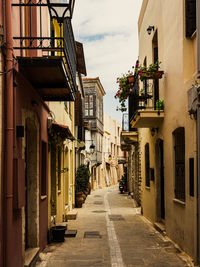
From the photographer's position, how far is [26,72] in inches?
252

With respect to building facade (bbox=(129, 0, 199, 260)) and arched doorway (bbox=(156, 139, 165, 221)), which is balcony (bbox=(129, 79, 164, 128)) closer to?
building facade (bbox=(129, 0, 199, 260))

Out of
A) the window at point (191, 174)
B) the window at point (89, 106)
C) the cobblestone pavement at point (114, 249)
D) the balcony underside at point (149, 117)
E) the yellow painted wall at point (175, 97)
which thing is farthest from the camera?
the window at point (89, 106)

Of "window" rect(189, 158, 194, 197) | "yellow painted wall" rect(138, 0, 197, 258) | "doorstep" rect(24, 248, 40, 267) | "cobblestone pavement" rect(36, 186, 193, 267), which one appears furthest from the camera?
"yellow painted wall" rect(138, 0, 197, 258)

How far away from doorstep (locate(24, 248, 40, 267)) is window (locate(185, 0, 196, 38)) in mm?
5576

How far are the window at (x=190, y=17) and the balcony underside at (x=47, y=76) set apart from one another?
9.45ft

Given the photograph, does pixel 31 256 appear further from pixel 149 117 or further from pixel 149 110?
pixel 149 110

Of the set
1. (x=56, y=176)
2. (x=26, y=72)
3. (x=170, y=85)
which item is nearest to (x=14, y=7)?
(x=26, y=72)

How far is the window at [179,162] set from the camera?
356 inches

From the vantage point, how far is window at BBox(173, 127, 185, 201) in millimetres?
9039

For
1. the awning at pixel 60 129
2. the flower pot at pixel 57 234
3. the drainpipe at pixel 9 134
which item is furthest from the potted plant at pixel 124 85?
the drainpipe at pixel 9 134

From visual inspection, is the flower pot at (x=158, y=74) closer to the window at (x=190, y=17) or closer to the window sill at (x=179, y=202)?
the window at (x=190, y=17)

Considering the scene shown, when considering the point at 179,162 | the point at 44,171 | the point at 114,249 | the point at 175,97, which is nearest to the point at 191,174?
the point at 179,162

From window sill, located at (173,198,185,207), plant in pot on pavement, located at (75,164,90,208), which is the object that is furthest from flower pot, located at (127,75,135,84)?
plant in pot on pavement, located at (75,164,90,208)

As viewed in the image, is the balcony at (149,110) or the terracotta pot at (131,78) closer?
the balcony at (149,110)
